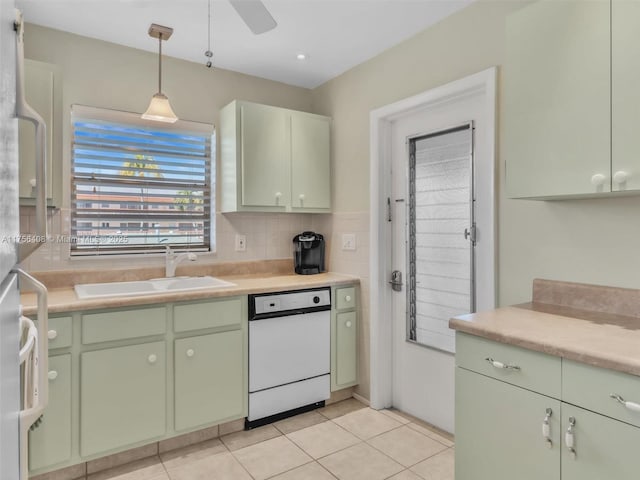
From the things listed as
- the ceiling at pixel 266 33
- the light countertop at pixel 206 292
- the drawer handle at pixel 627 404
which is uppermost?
the ceiling at pixel 266 33

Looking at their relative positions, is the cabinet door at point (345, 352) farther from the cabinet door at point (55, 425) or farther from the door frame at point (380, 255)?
the cabinet door at point (55, 425)

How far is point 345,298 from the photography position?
9.98ft

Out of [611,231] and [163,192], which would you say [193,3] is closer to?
[163,192]

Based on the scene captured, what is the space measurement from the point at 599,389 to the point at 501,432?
0.42m

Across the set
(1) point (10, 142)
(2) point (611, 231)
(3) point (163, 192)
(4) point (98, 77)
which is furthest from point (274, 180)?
(1) point (10, 142)

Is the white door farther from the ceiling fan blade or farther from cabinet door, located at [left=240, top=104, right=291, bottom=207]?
the ceiling fan blade

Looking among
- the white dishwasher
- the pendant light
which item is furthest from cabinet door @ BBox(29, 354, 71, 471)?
the pendant light

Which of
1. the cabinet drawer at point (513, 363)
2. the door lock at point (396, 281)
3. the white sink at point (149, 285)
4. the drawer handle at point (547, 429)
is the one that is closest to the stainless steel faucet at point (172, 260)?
the white sink at point (149, 285)

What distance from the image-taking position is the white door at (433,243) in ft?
7.93

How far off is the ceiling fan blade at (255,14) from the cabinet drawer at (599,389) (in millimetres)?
1704

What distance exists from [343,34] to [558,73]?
1.41 metres

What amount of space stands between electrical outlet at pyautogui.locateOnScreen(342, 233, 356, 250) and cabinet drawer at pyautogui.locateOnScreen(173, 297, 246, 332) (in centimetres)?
97

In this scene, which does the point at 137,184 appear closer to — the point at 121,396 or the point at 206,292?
the point at 206,292

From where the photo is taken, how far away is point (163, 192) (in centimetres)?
298
